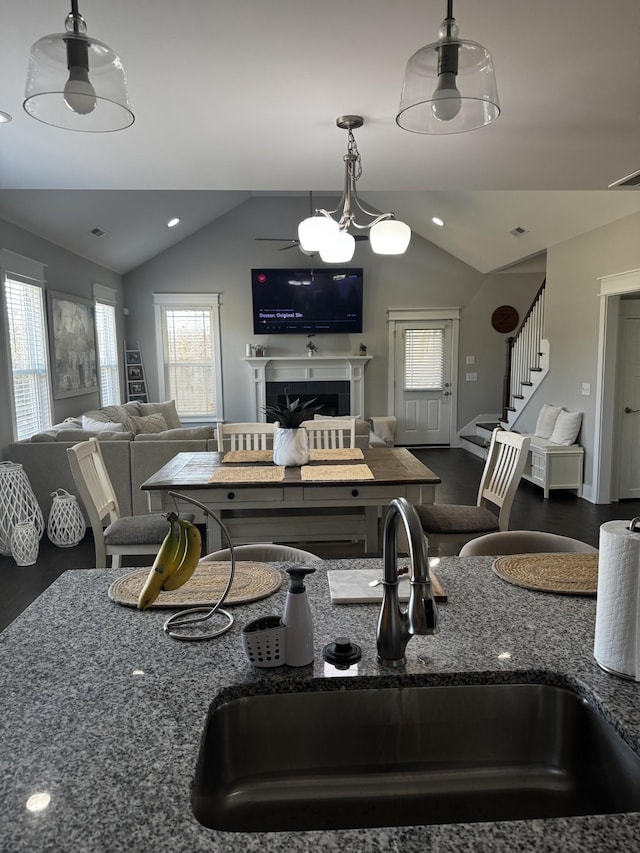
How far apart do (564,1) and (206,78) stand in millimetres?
1380

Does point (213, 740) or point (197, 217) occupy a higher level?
point (197, 217)

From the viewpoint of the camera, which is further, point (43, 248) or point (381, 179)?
point (43, 248)

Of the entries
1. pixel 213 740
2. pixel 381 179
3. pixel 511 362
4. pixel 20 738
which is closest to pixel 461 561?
pixel 213 740

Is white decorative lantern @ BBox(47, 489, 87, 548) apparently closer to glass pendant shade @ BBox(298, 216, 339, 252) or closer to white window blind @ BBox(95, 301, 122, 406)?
glass pendant shade @ BBox(298, 216, 339, 252)

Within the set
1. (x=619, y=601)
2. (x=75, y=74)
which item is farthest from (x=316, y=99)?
(x=619, y=601)

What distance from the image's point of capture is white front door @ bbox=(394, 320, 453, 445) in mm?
8641

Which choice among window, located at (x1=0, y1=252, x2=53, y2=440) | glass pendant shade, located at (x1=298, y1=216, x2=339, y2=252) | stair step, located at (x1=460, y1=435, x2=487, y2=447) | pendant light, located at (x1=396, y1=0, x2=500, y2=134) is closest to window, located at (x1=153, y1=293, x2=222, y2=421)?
window, located at (x1=0, y1=252, x2=53, y2=440)

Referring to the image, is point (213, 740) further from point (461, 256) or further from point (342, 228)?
point (461, 256)

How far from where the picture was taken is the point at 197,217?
7.68m

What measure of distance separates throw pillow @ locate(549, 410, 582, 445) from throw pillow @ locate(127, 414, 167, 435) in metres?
4.32

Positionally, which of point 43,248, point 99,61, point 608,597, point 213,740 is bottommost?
point 213,740

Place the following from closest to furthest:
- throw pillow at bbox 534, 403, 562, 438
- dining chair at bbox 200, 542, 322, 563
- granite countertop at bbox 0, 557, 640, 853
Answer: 1. granite countertop at bbox 0, 557, 640, 853
2. dining chair at bbox 200, 542, 322, 563
3. throw pillow at bbox 534, 403, 562, 438

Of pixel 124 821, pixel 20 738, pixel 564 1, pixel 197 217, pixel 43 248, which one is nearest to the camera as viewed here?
pixel 124 821

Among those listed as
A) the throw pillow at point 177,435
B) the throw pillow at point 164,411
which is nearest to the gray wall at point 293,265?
the throw pillow at point 164,411
